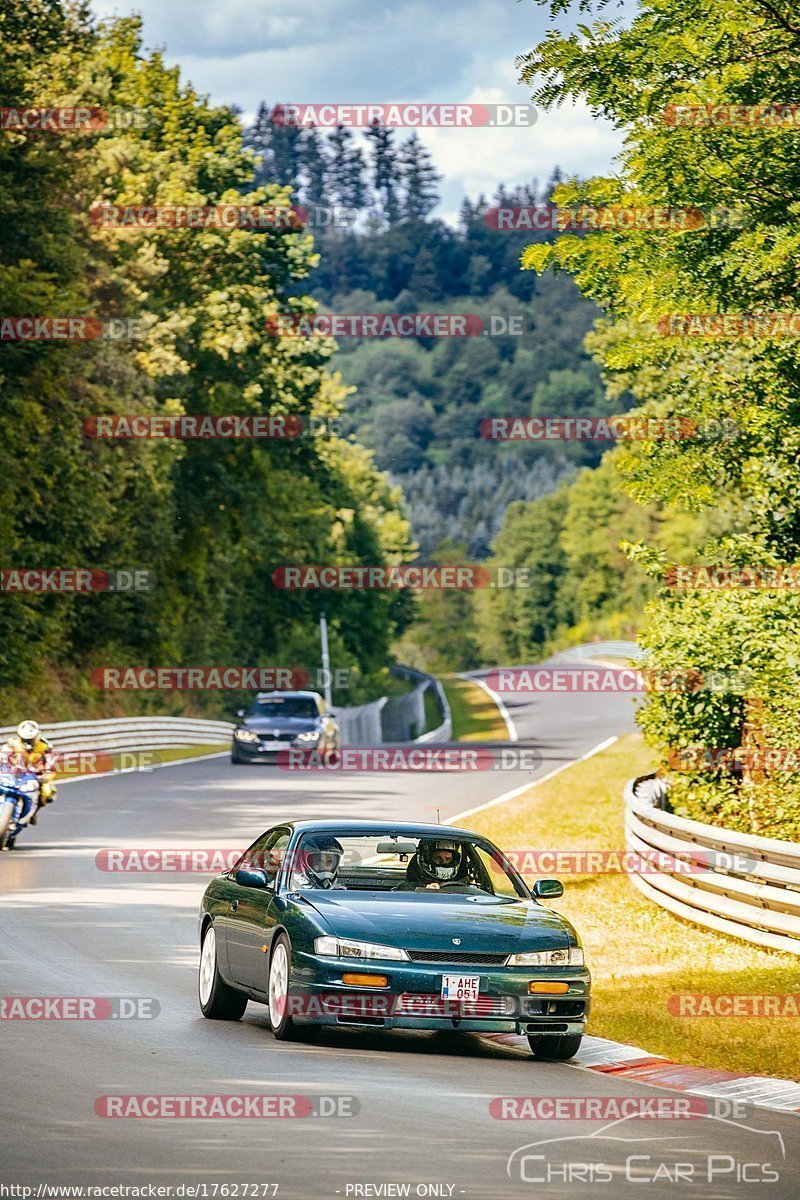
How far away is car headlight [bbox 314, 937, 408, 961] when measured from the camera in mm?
10648

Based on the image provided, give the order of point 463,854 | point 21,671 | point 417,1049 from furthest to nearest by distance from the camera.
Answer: point 21,671, point 463,854, point 417,1049

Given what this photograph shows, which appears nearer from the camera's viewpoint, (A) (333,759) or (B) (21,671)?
(A) (333,759)

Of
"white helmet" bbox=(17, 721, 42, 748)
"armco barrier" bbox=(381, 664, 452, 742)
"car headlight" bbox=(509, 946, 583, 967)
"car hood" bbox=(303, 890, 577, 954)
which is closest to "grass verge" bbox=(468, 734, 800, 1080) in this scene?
"car headlight" bbox=(509, 946, 583, 967)

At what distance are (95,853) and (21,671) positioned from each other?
2633cm

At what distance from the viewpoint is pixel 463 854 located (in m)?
12.4

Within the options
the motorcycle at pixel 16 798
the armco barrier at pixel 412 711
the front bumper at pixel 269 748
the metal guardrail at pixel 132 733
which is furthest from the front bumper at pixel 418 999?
the armco barrier at pixel 412 711

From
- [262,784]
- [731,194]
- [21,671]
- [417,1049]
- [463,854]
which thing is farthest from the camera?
[21,671]

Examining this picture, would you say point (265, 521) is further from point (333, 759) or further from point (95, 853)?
point (95, 853)

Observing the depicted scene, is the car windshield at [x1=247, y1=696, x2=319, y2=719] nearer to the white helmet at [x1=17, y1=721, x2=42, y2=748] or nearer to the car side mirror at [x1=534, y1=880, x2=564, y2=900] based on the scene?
the white helmet at [x1=17, y1=721, x2=42, y2=748]

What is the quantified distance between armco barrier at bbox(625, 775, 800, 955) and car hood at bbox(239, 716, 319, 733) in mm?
24525

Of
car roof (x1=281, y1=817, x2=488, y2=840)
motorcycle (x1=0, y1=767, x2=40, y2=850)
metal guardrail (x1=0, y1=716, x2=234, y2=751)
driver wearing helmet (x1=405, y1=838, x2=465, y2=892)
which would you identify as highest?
car roof (x1=281, y1=817, x2=488, y2=840)

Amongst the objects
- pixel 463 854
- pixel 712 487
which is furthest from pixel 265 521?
pixel 463 854

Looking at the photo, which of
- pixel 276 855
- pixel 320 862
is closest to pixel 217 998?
pixel 276 855

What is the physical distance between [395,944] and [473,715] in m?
74.7
